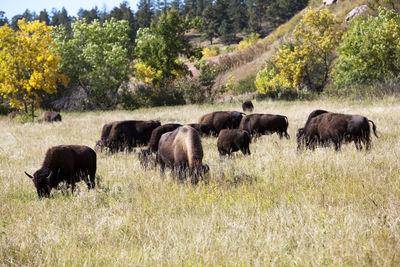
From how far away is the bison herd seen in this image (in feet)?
21.5

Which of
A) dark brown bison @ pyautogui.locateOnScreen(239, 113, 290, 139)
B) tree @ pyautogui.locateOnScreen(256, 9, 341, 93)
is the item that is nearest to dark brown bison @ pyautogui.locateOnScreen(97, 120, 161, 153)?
dark brown bison @ pyautogui.locateOnScreen(239, 113, 290, 139)

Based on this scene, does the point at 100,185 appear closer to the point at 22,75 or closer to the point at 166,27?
the point at 22,75

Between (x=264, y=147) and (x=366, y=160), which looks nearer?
(x=366, y=160)

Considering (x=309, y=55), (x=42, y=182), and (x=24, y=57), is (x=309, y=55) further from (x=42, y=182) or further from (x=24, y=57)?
(x=42, y=182)

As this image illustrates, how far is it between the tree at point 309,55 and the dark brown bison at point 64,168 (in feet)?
97.1

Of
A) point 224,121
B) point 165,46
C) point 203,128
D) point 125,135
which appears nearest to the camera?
point 125,135

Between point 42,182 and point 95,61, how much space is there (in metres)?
32.5

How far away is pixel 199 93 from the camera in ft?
121

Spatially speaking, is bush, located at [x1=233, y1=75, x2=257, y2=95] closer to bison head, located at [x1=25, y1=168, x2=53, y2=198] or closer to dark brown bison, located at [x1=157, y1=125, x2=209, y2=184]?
dark brown bison, located at [x1=157, y1=125, x2=209, y2=184]

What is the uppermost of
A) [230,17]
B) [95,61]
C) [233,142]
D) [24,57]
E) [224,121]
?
[230,17]

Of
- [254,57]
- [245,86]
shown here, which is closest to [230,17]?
[254,57]

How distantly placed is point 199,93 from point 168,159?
29.8 meters

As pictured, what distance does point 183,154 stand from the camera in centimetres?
675

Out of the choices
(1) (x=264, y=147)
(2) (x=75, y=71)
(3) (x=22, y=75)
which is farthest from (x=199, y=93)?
(1) (x=264, y=147)
